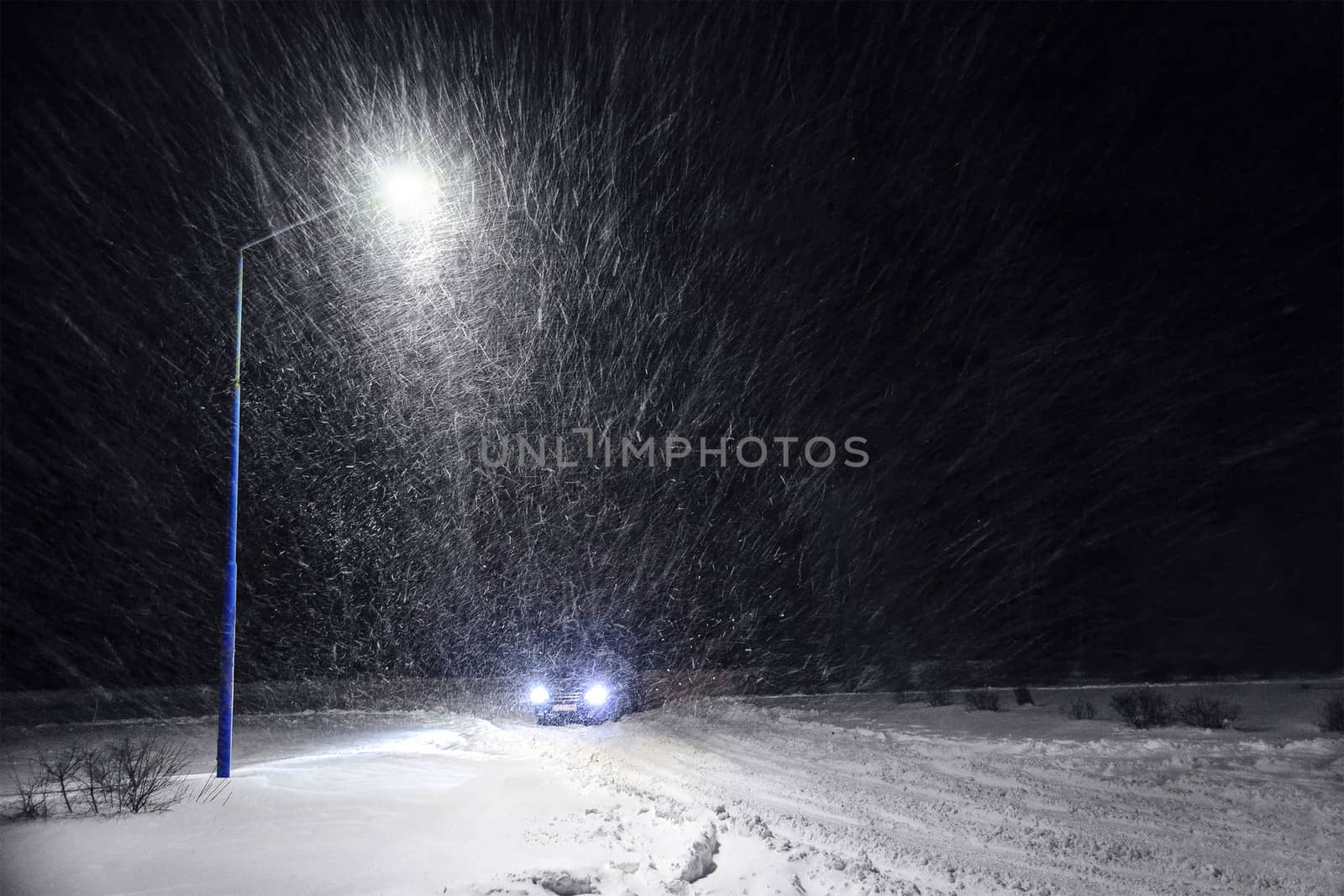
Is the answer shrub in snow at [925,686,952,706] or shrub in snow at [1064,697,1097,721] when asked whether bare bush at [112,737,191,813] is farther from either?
shrub in snow at [925,686,952,706]

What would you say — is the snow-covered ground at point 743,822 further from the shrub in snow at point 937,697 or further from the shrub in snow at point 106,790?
the shrub in snow at point 937,697

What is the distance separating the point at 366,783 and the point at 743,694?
21200 millimetres

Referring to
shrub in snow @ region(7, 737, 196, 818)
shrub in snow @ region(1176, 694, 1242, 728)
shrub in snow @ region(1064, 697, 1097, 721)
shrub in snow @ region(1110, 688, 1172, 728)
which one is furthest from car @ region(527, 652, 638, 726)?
shrub in snow @ region(1176, 694, 1242, 728)

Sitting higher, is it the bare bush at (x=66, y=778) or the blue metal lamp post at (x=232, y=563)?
the blue metal lamp post at (x=232, y=563)

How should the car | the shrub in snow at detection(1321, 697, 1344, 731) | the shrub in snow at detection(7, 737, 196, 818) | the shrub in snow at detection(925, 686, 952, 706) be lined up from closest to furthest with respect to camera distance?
1. the shrub in snow at detection(7, 737, 196, 818)
2. the shrub in snow at detection(1321, 697, 1344, 731)
3. the car
4. the shrub in snow at detection(925, 686, 952, 706)

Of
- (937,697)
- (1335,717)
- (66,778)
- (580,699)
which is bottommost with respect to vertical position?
(937,697)

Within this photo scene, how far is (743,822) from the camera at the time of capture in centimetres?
739

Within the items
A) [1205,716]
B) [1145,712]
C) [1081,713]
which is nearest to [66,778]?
[1145,712]

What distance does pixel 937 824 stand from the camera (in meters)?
7.61

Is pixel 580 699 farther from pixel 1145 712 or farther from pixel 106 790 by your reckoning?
pixel 106 790

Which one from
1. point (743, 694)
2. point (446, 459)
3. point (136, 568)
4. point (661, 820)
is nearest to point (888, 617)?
point (743, 694)

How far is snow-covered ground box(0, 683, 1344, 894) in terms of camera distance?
223 inches

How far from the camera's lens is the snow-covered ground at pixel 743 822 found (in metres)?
5.67

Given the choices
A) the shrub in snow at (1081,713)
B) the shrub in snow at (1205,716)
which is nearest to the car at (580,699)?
the shrub in snow at (1081,713)
